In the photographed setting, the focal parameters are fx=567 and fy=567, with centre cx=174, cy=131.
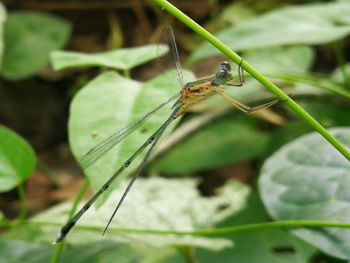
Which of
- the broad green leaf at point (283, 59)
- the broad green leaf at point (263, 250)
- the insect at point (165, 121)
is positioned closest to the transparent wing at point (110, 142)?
the insect at point (165, 121)

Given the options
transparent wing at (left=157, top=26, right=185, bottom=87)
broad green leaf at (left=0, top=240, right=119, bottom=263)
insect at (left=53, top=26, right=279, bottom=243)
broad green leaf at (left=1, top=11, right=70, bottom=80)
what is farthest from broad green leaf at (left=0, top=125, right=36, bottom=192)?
broad green leaf at (left=1, top=11, right=70, bottom=80)

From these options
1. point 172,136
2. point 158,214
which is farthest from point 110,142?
point 172,136

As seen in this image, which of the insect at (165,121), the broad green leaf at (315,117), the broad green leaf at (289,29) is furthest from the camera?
the broad green leaf at (315,117)

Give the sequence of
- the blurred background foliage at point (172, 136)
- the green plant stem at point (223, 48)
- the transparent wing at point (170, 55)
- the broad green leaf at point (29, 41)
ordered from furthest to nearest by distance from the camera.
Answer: the broad green leaf at point (29, 41) → the transparent wing at point (170, 55) → the blurred background foliage at point (172, 136) → the green plant stem at point (223, 48)

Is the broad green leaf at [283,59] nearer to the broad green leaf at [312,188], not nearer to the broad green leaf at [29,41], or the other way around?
the broad green leaf at [312,188]

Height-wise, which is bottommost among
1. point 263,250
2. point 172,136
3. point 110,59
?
point 263,250

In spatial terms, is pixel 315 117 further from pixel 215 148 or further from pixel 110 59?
pixel 110 59

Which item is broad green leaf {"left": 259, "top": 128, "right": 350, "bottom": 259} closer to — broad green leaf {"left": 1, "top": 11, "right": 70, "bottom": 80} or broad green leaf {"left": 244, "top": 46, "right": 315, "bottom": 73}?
broad green leaf {"left": 244, "top": 46, "right": 315, "bottom": 73}
